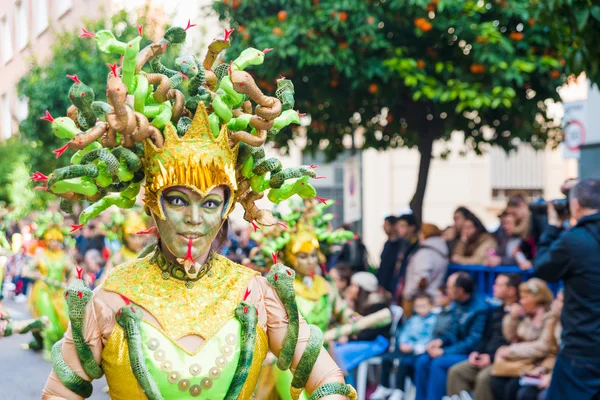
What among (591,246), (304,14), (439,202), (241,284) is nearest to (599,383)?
(591,246)

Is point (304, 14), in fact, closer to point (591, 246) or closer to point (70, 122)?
point (591, 246)

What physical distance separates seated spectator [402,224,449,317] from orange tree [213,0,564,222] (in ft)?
4.32

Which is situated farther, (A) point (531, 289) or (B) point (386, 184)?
(B) point (386, 184)

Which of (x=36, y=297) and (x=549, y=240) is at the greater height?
(x=549, y=240)

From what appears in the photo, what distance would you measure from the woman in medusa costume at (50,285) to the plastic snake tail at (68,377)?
6493 millimetres

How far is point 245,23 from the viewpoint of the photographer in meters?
9.42

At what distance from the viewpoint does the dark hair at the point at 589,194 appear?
17.7ft

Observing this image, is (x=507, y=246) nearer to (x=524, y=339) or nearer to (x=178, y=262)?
(x=524, y=339)

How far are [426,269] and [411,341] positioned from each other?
821 millimetres

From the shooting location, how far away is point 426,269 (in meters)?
8.21

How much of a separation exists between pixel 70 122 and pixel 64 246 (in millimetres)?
10204

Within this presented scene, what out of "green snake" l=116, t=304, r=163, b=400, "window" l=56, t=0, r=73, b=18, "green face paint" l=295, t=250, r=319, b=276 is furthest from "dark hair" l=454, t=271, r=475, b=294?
"window" l=56, t=0, r=73, b=18

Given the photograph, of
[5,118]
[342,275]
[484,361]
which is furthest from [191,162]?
[5,118]

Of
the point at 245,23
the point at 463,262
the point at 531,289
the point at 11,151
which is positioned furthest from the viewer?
the point at 11,151
